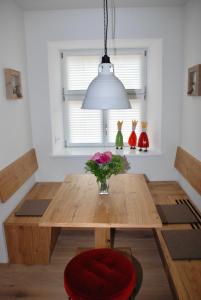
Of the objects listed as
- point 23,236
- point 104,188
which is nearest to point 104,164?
point 104,188

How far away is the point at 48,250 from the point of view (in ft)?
7.83

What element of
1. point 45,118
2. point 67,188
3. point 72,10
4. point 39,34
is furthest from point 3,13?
point 67,188

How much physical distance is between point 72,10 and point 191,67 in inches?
59.1

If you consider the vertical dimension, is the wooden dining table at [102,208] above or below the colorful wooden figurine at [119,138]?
below

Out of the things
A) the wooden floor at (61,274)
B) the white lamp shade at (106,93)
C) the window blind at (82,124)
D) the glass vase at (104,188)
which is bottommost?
the wooden floor at (61,274)

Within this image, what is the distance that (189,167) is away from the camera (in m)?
2.72

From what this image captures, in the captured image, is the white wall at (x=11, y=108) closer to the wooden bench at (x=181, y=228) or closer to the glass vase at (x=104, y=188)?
the glass vase at (x=104, y=188)

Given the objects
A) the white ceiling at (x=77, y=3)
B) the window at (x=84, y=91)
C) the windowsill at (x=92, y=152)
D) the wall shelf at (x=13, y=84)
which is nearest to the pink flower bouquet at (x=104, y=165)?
the wall shelf at (x=13, y=84)

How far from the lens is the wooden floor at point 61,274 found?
2.06 meters

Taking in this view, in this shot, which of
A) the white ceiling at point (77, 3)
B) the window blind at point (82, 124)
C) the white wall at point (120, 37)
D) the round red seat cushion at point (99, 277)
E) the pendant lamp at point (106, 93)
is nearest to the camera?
the round red seat cushion at point (99, 277)

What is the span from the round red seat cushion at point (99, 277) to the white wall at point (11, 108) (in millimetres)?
1053

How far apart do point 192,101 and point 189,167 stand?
692mm

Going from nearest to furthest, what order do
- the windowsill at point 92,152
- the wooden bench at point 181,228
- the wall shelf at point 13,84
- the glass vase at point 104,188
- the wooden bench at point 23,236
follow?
the wooden bench at point 181,228 → the glass vase at point 104,188 → the wooden bench at point 23,236 → the wall shelf at point 13,84 → the windowsill at point 92,152

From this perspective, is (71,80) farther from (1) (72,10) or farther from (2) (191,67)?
(2) (191,67)
